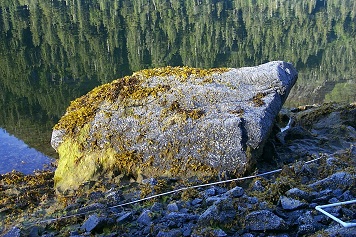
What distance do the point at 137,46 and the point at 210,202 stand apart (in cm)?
3991

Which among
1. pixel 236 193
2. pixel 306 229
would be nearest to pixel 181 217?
pixel 236 193

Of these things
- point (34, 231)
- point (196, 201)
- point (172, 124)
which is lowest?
point (34, 231)

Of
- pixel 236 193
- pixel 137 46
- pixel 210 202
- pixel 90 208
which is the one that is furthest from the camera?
pixel 137 46

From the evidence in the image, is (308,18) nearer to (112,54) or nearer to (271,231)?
(112,54)

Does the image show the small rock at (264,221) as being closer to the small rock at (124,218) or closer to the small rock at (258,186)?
the small rock at (258,186)

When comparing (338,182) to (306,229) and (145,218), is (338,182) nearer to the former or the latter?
(306,229)

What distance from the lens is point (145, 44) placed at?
1865 inches

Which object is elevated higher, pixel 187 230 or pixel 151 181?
pixel 187 230

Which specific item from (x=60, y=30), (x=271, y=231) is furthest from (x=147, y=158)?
(x=60, y=30)

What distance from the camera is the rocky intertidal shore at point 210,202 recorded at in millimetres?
5719

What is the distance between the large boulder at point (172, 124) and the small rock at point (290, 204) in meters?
2.17

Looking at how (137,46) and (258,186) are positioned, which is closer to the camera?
(258,186)

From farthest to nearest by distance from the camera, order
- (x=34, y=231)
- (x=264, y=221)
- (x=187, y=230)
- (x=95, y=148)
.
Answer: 1. (x=95, y=148)
2. (x=34, y=231)
3. (x=187, y=230)
4. (x=264, y=221)

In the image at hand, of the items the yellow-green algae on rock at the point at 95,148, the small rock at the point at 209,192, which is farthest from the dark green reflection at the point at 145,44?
the small rock at the point at 209,192
